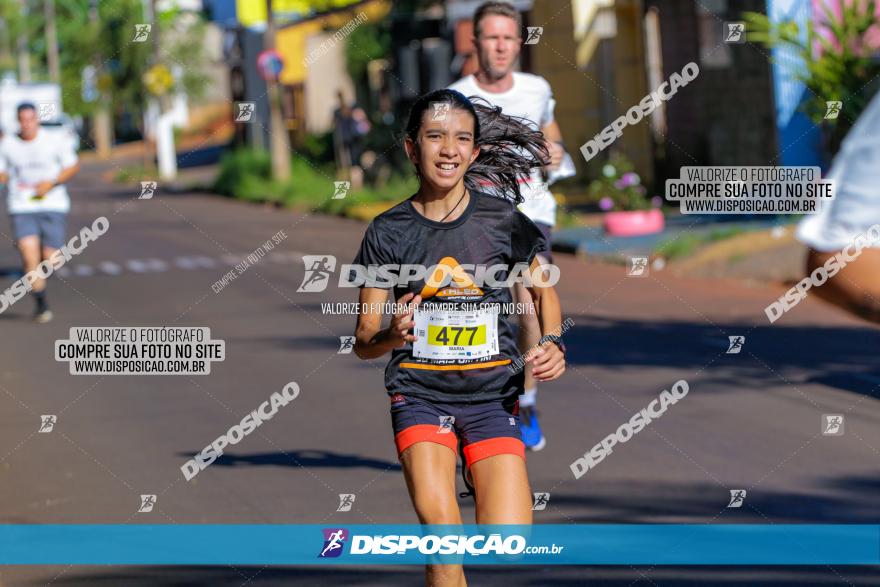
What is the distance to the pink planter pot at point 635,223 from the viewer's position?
63.2 feet

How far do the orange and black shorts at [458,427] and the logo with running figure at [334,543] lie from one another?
116 cm

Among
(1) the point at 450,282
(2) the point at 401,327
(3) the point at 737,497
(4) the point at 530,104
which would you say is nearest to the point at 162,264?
(4) the point at 530,104

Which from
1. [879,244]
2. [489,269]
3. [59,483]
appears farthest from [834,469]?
[879,244]

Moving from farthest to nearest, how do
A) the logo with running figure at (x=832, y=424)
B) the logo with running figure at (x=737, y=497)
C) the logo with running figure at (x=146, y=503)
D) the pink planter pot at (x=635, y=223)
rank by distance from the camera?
the pink planter pot at (x=635, y=223)
the logo with running figure at (x=832, y=424)
the logo with running figure at (x=146, y=503)
the logo with running figure at (x=737, y=497)

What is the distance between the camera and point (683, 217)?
21.0 meters

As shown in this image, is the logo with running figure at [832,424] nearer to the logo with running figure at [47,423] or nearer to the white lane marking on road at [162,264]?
the logo with running figure at [47,423]

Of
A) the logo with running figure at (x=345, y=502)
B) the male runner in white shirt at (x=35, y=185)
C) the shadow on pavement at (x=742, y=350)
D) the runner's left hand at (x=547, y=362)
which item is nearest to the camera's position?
the runner's left hand at (x=547, y=362)

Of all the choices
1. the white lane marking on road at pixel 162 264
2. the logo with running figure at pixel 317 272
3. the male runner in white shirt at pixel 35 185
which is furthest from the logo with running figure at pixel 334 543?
the white lane marking on road at pixel 162 264

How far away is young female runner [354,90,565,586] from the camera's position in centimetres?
477

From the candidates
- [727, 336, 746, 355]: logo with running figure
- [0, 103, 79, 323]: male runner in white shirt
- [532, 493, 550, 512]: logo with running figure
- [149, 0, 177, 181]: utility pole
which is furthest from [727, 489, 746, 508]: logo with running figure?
[149, 0, 177, 181]: utility pole

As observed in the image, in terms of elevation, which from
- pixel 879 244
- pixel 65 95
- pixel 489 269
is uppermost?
pixel 879 244

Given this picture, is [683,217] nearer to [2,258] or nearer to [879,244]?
[2,258]

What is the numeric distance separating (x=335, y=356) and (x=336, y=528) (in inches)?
221

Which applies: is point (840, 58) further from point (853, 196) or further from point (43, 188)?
point (853, 196)
